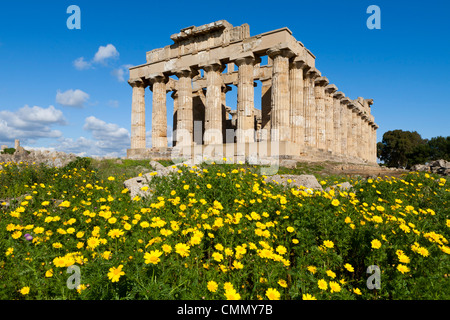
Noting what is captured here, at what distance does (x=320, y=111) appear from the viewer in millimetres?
24688

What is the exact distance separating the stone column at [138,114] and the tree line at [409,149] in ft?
179

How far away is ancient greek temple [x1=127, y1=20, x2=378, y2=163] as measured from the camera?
741 inches

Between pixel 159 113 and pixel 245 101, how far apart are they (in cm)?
949

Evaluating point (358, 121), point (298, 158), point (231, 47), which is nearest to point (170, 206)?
point (298, 158)

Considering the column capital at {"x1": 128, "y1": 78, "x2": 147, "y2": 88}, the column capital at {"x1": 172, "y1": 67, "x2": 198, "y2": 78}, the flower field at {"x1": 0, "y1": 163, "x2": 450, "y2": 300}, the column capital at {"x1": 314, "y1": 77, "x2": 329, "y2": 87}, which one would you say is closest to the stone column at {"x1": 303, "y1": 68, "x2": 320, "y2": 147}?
the column capital at {"x1": 314, "y1": 77, "x2": 329, "y2": 87}

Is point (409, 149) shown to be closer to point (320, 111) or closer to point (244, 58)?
point (320, 111)

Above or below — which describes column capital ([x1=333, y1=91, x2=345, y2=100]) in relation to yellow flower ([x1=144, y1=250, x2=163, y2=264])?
above

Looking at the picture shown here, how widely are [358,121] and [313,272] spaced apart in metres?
37.9

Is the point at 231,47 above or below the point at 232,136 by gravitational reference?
above

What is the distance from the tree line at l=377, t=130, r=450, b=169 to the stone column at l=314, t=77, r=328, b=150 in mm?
41213

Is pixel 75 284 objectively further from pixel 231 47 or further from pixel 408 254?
pixel 231 47

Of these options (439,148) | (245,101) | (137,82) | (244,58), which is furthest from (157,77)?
(439,148)

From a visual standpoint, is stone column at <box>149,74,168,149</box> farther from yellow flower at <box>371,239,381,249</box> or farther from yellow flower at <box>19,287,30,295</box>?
yellow flower at <box>371,239,381,249</box>
